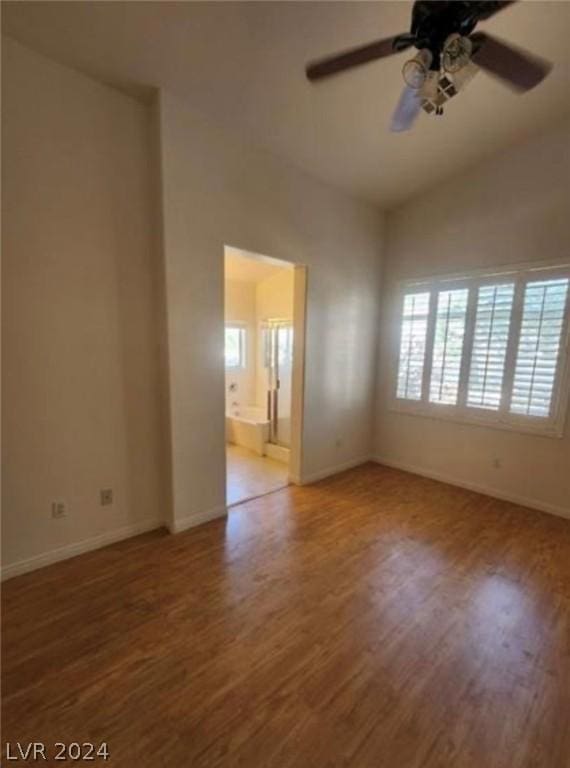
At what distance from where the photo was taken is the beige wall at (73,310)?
200 cm

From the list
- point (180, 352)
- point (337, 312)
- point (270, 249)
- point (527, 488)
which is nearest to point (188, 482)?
point (180, 352)

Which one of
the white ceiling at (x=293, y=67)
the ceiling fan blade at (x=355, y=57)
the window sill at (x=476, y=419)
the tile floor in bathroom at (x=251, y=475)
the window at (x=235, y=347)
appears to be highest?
the white ceiling at (x=293, y=67)

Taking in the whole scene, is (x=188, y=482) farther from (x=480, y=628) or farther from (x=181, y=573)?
(x=480, y=628)

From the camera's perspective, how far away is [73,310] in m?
2.23

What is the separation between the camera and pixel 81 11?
1737 mm

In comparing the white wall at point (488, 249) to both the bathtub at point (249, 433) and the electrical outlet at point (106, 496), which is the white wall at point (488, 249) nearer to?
the bathtub at point (249, 433)

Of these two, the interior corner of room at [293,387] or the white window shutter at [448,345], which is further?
the white window shutter at [448,345]

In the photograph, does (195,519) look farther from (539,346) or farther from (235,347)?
(235,347)

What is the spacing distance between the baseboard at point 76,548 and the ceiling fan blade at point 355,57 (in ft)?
10.1

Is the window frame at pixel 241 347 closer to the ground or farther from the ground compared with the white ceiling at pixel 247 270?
closer to the ground

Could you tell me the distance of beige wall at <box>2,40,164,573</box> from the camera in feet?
6.57

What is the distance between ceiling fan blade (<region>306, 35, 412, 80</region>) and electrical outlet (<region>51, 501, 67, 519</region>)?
2903 mm

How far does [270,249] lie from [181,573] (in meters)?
2.59

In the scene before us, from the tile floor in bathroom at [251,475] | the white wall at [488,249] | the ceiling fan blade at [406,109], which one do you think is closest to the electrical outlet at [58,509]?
the tile floor in bathroom at [251,475]
